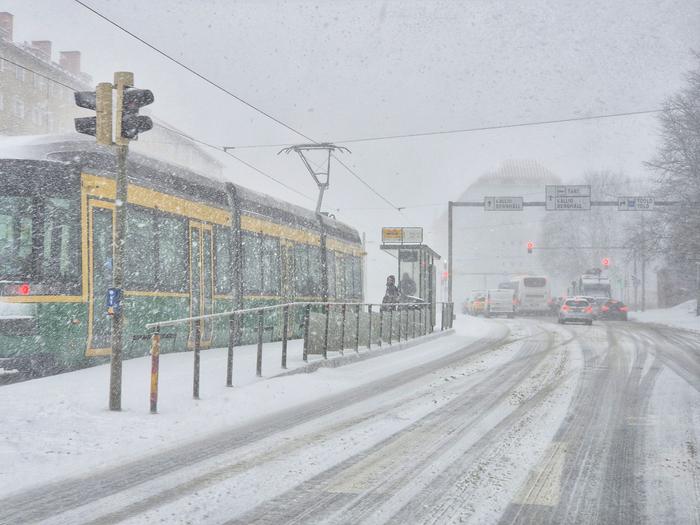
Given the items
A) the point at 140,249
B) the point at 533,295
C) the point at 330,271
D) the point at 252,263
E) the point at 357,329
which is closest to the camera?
the point at 140,249

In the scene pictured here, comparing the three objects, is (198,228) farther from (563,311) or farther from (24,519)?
(563,311)

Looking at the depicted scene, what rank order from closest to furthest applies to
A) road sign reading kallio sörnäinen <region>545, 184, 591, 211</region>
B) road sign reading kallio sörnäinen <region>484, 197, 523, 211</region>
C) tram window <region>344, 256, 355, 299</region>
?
1. tram window <region>344, 256, 355, 299</region>
2. road sign reading kallio sörnäinen <region>545, 184, 591, 211</region>
3. road sign reading kallio sörnäinen <region>484, 197, 523, 211</region>

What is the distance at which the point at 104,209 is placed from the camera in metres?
12.3

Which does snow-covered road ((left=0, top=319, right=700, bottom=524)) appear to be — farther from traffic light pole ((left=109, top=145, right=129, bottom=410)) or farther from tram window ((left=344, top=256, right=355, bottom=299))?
tram window ((left=344, top=256, right=355, bottom=299))

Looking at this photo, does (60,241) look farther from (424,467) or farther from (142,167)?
(424,467)

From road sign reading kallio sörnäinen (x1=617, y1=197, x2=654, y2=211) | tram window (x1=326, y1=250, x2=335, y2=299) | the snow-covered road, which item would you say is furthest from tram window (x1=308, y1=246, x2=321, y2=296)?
road sign reading kallio sörnäinen (x1=617, y1=197, x2=654, y2=211)

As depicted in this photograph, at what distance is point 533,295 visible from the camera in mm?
63156

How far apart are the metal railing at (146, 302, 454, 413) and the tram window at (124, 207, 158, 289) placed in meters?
0.88

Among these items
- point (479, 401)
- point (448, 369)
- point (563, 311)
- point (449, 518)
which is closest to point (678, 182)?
point (563, 311)

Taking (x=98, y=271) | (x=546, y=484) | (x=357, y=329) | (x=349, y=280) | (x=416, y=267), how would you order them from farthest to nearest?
(x=349, y=280), (x=416, y=267), (x=357, y=329), (x=98, y=271), (x=546, y=484)

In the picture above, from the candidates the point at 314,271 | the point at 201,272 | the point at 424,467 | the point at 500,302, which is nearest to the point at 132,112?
the point at 424,467

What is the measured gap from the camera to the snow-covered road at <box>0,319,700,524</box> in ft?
16.5

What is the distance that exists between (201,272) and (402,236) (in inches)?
429

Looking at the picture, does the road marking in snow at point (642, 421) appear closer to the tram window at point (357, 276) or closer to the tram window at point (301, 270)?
the tram window at point (301, 270)
